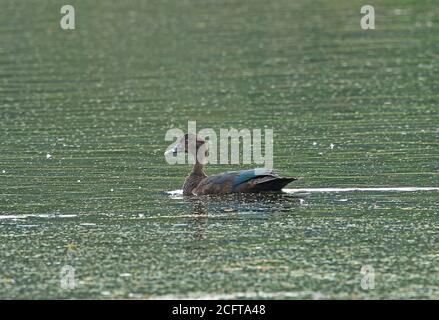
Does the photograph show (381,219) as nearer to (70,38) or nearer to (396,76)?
(396,76)

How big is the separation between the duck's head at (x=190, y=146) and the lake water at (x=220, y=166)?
403 mm

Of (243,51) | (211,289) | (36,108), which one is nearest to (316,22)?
(243,51)

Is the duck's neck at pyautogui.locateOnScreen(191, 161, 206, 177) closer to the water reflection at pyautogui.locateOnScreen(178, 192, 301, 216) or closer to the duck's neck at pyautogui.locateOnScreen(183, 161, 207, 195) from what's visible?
the duck's neck at pyautogui.locateOnScreen(183, 161, 207, 195)

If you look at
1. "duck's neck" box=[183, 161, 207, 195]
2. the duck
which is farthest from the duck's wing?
"duck's neck" box=[183, 161, 207, 195]

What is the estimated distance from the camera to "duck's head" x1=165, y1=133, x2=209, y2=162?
1300cm

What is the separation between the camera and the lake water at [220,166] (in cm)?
909

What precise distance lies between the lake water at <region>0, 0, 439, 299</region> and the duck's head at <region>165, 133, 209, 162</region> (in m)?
0.40

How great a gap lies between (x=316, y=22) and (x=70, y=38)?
18.7ft

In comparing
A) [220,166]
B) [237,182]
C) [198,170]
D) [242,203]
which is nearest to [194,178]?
[198,170]

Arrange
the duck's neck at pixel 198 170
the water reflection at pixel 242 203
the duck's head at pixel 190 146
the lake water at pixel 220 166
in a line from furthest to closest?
the duck's head at pixel 190 146
the duck's neck at pixel 198 170
the water reflection at pixel 242 203
the lake water at pixel 220 166

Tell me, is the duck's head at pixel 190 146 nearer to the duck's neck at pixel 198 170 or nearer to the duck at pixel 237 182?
the duck's neck at pixel 198 170

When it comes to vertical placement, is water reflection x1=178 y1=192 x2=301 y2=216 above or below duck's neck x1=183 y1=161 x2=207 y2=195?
below

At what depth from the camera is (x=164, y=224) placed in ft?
34.8

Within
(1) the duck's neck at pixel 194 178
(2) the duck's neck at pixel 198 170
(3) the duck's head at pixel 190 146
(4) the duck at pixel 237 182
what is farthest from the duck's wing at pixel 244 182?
(3) the duck's head at pixel 190 146
